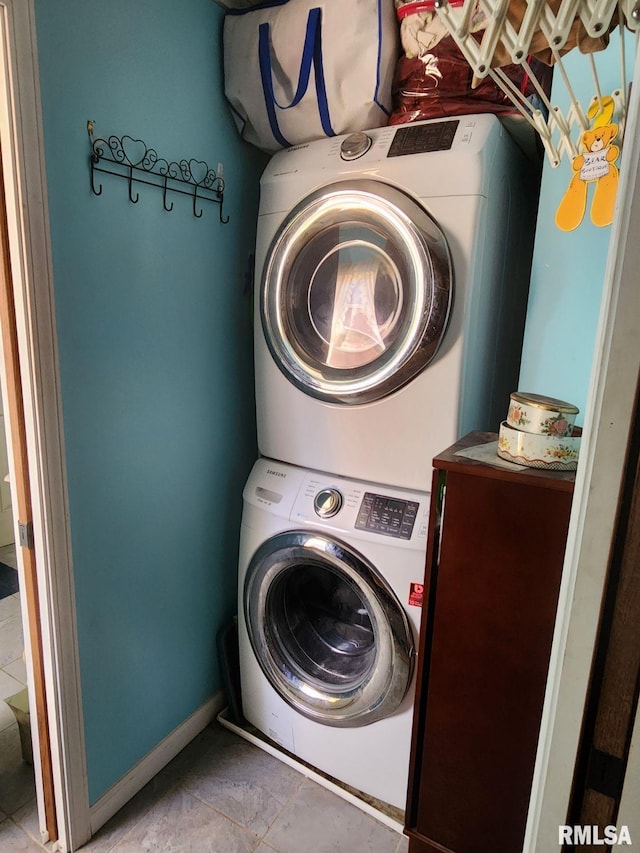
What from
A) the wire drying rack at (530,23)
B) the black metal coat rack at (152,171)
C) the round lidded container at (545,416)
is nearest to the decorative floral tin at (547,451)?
the round lidded container at (545,416)

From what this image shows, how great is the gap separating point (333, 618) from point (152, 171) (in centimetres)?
140

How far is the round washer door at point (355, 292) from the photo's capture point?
50.4 inches

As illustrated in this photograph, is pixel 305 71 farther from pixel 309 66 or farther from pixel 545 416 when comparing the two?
pixel 545 416

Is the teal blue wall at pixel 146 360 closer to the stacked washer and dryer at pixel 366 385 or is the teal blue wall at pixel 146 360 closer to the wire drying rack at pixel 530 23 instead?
the stacked washer and dryer at pixel 366 385

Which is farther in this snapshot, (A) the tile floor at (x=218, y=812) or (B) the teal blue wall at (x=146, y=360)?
(A) the tile floor at (x=218, y=812)

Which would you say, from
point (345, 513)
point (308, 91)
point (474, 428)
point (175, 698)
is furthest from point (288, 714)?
point (308, 91)

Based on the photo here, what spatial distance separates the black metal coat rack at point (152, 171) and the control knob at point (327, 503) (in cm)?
87

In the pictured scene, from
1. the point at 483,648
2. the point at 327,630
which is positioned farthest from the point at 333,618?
the point at 483,648

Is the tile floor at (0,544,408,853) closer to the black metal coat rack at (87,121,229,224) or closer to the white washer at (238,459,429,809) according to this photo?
the white washer at (238,459,429,809)

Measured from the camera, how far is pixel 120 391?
54.2 inches

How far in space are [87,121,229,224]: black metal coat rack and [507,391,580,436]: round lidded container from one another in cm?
106

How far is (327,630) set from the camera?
171cm

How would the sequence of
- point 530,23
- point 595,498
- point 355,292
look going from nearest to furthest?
point 595,498, point 530,23, point 355,292

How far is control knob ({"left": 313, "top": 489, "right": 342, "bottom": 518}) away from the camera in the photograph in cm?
147
